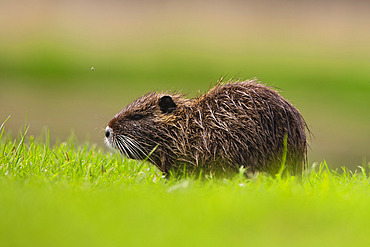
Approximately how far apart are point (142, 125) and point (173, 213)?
2015mm

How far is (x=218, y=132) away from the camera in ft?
15.0

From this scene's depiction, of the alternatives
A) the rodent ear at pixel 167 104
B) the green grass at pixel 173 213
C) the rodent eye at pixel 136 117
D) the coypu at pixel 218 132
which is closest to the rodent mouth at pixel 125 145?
the coypu at pixel 218 132

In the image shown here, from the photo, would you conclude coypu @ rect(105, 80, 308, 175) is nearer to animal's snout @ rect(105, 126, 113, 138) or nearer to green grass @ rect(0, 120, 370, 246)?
animal's snout @ rect(105, 126, 113, 138)

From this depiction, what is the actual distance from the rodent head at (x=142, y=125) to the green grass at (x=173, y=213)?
0.67m

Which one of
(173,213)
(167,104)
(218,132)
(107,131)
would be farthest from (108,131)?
(173,213)

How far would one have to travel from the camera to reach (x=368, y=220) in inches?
120

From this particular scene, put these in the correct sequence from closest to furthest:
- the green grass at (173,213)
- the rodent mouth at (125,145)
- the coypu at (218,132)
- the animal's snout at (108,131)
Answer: the green grass at (173,213) → the coypu at (218,132) → the rodent mouth at (125,145) → the animal's snout at (108,131)

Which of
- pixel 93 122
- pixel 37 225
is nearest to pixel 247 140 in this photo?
pixel 37 225

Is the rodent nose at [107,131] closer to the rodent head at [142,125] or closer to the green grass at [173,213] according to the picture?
the rodent head at [142,125]

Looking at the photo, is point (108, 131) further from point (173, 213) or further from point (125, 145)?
point (173, 213)

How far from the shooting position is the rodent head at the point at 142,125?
4887 mm

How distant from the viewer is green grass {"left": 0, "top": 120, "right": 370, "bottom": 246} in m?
2.59

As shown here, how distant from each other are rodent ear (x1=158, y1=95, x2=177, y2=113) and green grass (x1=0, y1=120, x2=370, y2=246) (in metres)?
0.89

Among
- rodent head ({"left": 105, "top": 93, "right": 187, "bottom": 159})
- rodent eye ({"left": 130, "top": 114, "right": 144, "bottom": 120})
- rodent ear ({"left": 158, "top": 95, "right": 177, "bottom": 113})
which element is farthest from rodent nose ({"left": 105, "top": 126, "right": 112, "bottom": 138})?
rodent ear ({"left": 158, "top": 95, "right": 177, "bottom": 113})
